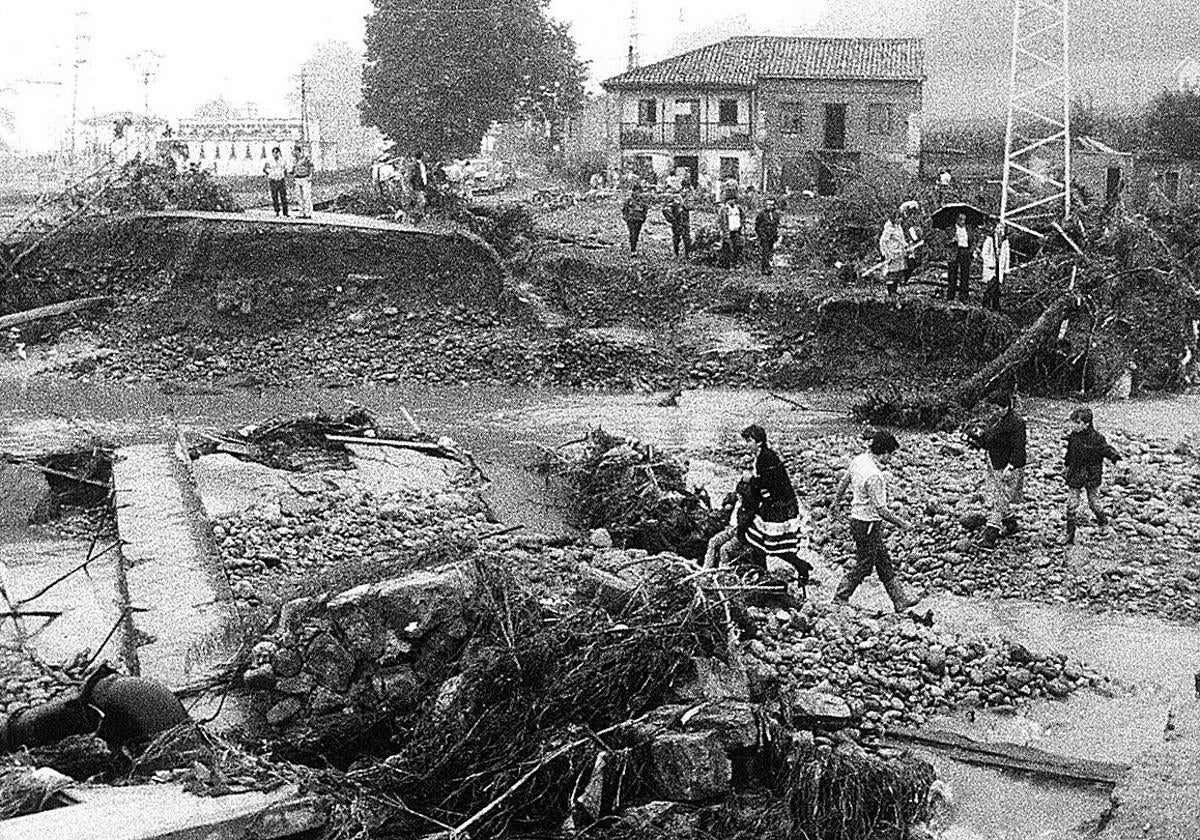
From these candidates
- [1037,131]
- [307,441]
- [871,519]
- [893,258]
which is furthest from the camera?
[1037,131]

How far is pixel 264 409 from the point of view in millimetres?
22266

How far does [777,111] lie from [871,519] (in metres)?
32.6

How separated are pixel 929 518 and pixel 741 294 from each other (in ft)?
36.3

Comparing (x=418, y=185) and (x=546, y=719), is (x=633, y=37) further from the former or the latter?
(x=546, y=719)

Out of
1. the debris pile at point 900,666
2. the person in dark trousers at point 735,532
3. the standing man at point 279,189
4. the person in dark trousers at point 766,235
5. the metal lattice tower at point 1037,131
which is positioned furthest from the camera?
the standing man at point 279,189

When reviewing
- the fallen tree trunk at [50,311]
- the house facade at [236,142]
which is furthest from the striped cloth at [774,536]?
the house facade at [236,142]

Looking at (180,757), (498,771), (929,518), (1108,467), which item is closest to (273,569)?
(180,757)

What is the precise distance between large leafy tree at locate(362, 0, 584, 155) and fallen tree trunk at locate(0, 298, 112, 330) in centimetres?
1611

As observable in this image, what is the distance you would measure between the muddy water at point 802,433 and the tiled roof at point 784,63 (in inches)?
879

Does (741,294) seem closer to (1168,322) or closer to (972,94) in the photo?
(1168,322)

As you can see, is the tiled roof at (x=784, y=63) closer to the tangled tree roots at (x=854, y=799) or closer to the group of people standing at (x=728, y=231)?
the group of people standing at (x=728, y=231)

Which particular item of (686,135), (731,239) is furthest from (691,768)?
(686,135)

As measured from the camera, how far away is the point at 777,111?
41.4 m

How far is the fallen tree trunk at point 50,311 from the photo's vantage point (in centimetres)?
2527
